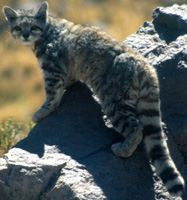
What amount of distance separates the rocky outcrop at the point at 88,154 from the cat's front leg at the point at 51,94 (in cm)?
9

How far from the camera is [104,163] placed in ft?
11.9

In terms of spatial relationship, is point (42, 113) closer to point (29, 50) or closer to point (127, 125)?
point (127, 125)

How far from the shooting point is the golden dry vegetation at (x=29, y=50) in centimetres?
885

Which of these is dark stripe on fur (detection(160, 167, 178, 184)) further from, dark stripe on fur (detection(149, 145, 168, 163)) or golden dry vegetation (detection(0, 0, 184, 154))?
golden dry vegetation (detection(0, 0, 184, 154))

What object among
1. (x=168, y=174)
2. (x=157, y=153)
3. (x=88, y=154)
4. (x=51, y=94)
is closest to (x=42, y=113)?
(x=51, y=94)

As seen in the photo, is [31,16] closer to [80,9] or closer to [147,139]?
[147,139]

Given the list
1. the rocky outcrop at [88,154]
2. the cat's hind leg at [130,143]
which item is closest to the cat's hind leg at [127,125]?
the cat's hind leg at [130,143]

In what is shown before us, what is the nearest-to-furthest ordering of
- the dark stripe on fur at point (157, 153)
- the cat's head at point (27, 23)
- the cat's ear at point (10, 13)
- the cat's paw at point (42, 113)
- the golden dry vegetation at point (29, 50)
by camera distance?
1. the dark stripe on fur at point (157, 153)
2. the cat's paw at point (42, 113)
3. the cat's head at point (27, 23)
4. the cat's ear at point (10, 13)
5. the golden dry vegetation at point (29, 50)

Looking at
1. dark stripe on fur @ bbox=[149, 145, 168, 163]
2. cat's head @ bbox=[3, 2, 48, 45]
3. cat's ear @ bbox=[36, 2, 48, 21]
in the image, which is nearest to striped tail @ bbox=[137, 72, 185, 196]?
dark stripe on fur @ bbox=[149, 145, 168, 163]

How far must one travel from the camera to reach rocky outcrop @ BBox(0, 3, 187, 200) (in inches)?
135

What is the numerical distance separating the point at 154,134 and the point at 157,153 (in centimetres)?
20

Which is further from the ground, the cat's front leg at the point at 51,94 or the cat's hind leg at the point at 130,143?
the cat's front leg at the point at 51,94

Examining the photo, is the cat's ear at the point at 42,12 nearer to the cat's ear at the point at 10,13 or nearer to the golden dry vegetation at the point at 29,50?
the cat's ear at the point at 10,13

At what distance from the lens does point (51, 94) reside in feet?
14.3
